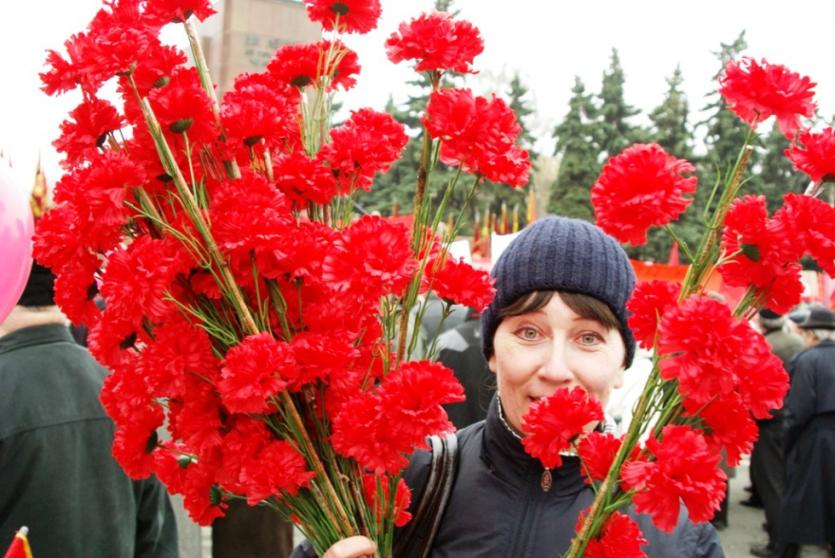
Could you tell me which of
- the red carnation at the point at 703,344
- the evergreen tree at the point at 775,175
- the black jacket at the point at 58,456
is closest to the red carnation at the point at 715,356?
the red carnation at the point at 703,344

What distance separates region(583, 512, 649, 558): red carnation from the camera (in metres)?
1.26

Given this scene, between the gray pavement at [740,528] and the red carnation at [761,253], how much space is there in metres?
6.23

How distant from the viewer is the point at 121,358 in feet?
4.40

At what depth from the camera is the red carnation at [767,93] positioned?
1159mm

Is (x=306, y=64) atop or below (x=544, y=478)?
atop

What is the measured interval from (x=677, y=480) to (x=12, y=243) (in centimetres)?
151

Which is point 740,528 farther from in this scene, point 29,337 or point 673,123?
point 673,123

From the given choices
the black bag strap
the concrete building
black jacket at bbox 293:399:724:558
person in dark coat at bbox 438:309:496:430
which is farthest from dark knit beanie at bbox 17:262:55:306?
person in dark coat at bbox 438:309:496:430

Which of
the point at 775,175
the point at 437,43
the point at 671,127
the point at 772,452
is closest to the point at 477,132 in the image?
the point at 437,43

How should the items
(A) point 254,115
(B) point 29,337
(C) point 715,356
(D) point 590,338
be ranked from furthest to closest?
(B) point 29,337, (D) point 590,338, (A) point 254,115, (C) point 715,356

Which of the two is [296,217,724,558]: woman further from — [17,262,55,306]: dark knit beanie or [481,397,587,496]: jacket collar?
[17,262,55,306]: dark knit beanie

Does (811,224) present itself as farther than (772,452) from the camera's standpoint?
No

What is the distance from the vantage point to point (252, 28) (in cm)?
274

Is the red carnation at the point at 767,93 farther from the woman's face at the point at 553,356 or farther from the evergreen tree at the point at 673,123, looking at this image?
the evergreen tree at the point at 673,123
